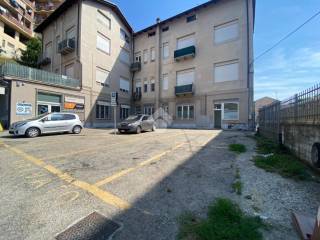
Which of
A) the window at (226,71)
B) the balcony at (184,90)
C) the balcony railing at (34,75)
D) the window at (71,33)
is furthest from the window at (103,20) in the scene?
the window at (226,71)

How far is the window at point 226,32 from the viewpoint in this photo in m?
20.5

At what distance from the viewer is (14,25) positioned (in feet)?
127

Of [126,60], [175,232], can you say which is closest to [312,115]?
[175,232]

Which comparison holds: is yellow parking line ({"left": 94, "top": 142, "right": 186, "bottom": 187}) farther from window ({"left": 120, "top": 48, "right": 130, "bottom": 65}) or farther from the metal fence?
window ({"left": 120, "top": 48, "right": 130, "bottom": 65})

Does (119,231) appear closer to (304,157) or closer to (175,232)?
(175,232)

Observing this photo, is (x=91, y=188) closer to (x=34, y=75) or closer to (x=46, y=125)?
(x=46, y=125)

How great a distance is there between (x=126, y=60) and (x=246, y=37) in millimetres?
15832

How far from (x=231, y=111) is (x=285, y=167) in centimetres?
1600

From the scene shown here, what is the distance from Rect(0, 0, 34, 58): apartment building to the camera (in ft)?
119

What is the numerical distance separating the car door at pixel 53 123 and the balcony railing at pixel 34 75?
20.1 ft

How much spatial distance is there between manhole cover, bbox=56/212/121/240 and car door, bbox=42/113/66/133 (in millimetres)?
10960

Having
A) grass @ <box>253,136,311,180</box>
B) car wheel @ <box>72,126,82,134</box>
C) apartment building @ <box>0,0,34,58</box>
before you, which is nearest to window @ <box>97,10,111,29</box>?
car wheel @ <box>72,126,82,134</box>

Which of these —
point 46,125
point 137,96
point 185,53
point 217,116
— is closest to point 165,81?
point 185,53

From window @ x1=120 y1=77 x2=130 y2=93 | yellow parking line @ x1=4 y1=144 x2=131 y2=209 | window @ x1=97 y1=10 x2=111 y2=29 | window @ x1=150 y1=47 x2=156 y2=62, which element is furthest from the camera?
window @ x1=150 y1=47 x2=156 y2=62
